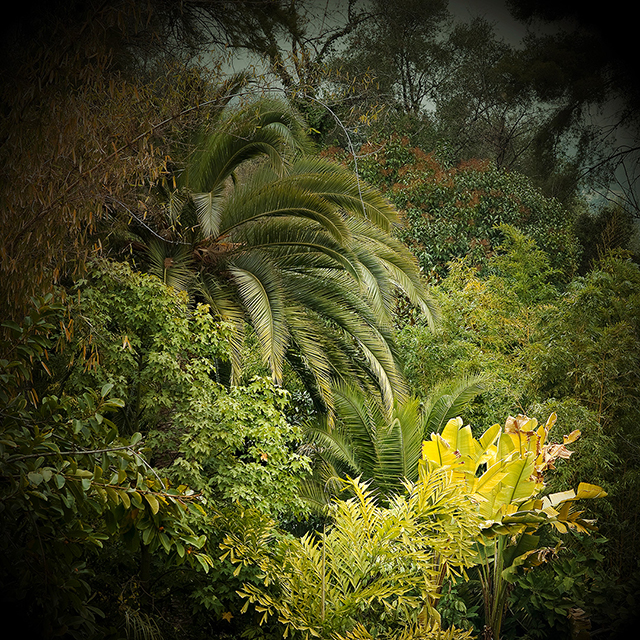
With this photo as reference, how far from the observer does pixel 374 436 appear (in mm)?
7102

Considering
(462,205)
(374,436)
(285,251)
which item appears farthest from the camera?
(462,205)

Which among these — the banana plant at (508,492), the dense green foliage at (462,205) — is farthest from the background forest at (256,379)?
the dense green foliage at (462,205)

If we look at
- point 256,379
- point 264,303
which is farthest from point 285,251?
point 256,379

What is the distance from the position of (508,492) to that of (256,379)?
2326 millimetres

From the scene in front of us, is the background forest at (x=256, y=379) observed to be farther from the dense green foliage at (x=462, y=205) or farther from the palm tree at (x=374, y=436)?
the dense green foliage at (x=462, y=205)

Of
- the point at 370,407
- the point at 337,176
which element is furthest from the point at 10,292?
the point at 370,407

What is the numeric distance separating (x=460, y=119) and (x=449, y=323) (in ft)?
30.2

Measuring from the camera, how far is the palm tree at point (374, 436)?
677cm

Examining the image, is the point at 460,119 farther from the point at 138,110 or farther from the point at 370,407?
the point at 138,110

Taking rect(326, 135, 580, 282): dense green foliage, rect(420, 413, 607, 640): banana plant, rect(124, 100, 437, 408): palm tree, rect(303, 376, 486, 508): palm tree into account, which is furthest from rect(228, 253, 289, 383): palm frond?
rect(326, 135, 580, 282): dense green foliage

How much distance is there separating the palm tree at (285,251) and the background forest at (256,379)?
33 mm

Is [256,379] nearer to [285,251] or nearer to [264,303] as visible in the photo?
[264,303]

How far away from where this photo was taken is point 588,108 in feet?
32.5

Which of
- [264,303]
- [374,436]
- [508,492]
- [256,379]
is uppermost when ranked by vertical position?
[264,303]
